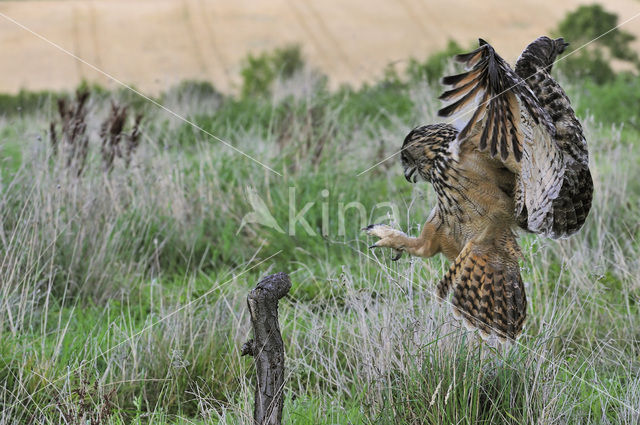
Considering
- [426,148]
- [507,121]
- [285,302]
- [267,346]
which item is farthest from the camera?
[285,302]

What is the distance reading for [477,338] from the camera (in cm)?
299

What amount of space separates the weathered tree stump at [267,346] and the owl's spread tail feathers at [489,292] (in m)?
0.62

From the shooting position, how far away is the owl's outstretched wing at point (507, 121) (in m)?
2.01

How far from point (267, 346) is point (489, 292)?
0.78m

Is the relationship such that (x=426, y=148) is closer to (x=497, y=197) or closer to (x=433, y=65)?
(x=497, y=197)

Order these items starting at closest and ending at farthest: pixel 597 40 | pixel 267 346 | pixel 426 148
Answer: pixel 267 346 → pixel 426 148 → pixel 597 40

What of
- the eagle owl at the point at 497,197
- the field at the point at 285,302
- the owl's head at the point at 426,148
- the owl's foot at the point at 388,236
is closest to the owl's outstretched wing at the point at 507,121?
the eagle owl at the point at 497,197

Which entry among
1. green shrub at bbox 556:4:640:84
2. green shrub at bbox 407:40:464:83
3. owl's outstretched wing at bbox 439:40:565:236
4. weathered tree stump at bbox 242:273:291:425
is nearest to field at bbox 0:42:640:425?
weathered tree stump at bbox 242:273:291:425

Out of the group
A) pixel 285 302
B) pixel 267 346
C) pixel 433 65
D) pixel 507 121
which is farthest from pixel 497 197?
pixel 433 65

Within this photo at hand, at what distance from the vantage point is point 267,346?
244 cm

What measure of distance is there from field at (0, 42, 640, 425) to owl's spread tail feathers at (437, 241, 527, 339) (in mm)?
225

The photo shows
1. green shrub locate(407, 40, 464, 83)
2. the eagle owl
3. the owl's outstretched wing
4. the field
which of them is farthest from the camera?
green shrub locate(407, 40, 464, 83)

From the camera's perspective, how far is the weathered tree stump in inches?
93.0

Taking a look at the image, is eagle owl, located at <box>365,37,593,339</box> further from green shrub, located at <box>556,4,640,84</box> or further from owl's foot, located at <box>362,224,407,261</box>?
green shrub, located at <box>556,4,640,84</box>
